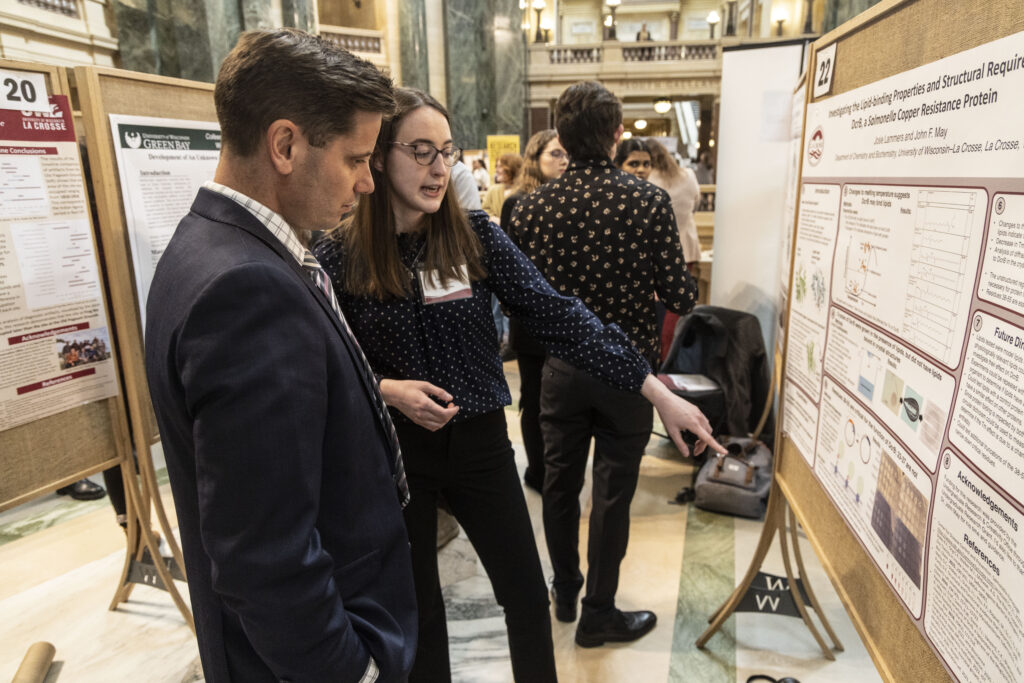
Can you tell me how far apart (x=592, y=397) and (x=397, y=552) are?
1.16m

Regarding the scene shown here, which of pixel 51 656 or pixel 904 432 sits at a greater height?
pixel 904 432

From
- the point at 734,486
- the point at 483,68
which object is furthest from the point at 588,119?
the point at 483,68

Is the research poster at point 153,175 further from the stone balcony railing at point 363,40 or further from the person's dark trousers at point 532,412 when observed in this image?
the stone balcony railing at point 363,40

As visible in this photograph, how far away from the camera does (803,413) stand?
173 centimetres

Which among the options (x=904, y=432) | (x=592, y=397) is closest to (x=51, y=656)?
(x=592, y=397)

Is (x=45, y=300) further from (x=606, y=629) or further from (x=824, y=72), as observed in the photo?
(x=824, y=72)

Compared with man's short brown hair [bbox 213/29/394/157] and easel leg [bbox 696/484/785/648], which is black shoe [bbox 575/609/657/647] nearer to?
easel leg [bbox 696/484/785/648]

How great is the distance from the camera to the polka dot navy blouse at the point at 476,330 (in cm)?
149

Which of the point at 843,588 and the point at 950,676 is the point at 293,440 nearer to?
the point at 950,676

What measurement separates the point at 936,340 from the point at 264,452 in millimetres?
999

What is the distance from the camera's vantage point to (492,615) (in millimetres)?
2527

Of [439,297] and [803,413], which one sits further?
[803,413]

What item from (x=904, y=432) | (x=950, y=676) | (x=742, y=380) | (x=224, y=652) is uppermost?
(x=904, y=432)

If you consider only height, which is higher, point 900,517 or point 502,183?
point 502,183
